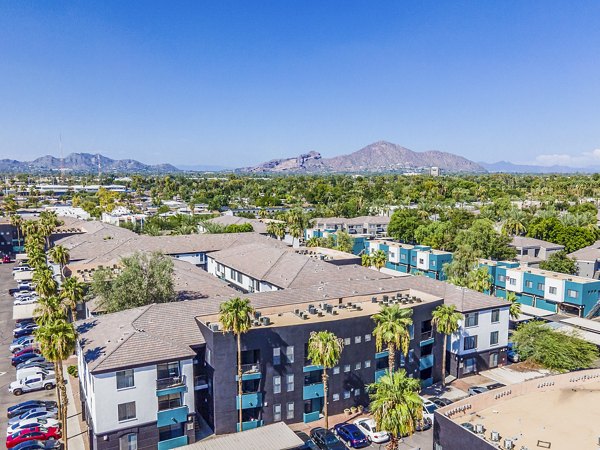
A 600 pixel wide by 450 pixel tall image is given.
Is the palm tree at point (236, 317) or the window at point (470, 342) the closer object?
the palm tree at point (236, 317)

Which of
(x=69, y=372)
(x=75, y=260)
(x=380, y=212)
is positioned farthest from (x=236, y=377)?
(x=380, y=212)

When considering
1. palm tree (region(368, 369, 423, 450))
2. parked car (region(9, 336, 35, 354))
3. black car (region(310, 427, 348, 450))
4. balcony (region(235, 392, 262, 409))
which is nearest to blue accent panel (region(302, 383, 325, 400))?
black car (region(310, 427, 348, 450))

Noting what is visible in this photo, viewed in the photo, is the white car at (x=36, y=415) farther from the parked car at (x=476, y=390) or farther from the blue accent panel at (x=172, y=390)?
the parked car at (x=476, y=390)

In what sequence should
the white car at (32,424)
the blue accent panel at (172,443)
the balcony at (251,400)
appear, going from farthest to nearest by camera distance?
the balcony at (251,400)
the white car at (32,424)
the blue accent panel at (172,443)

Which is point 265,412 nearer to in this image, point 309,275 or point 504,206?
point 309,275

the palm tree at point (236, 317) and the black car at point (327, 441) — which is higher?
the palm tree at point (236, 317)

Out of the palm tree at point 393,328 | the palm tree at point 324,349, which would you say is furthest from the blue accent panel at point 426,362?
the palm tree at point 324,349
